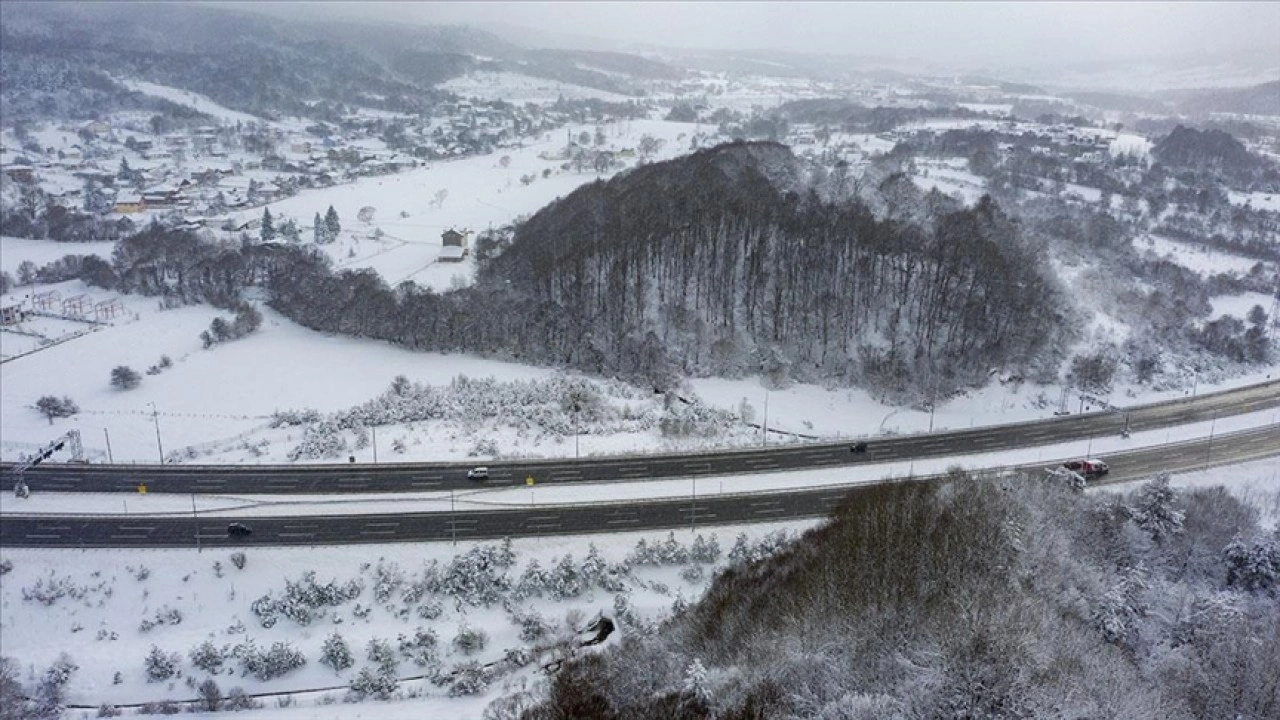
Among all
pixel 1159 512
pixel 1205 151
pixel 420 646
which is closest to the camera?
pixel 420 646

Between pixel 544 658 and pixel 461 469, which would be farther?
pixel 461 469

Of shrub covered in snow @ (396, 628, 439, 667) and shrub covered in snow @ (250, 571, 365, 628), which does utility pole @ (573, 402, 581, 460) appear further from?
shrub covered in snow @ (396, 628, 439, 667)

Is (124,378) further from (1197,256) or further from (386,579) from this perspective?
(1197,256)

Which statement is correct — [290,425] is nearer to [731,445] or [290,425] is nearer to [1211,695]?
[731,445]

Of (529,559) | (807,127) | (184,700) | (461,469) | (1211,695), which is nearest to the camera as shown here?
(1211,695)

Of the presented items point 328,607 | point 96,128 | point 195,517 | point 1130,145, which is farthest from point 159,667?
point 96,128

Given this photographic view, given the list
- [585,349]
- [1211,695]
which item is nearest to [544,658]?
[1211,695]

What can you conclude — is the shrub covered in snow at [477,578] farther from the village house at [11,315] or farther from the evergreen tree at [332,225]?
the evergreen tree at [332,225]
